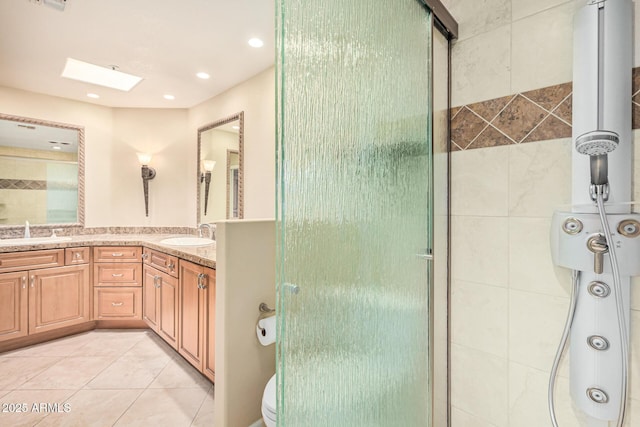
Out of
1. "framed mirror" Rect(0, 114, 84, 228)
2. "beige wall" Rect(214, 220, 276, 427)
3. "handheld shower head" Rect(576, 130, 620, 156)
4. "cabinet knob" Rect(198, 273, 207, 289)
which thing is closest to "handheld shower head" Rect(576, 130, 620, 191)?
"handheld shower head" Rect(576, 130, 620, 156)

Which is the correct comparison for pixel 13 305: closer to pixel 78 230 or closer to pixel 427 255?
pixel 78 230

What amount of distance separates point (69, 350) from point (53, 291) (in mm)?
555

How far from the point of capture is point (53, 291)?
2.83 m

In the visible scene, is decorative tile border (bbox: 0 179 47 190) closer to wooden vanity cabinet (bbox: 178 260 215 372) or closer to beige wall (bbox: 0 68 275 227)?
beige wall (bbox: 0 68 275 227)

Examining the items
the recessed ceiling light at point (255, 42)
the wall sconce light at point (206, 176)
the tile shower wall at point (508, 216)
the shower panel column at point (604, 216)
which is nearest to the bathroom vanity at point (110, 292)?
the wall sconce light at point (206, 176)

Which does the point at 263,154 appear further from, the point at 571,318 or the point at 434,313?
the point at 571,318

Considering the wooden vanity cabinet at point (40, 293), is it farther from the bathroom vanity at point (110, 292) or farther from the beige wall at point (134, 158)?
the beige wall at point (134, 158)

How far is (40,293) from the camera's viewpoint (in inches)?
109

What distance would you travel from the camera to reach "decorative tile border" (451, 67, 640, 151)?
1.07 m

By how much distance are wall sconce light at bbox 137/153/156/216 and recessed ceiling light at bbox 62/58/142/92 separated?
78 centimetres

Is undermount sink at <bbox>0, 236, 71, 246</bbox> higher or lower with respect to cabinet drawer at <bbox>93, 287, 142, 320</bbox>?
higher

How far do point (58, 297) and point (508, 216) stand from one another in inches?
142

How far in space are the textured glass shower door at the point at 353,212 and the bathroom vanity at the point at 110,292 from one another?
126 cm

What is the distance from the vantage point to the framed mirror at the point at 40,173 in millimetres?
3010
